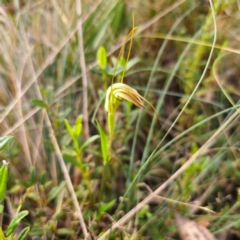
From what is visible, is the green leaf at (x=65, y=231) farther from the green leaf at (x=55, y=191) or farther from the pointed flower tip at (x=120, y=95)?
the pointed flower tip at (x=120, y=95)

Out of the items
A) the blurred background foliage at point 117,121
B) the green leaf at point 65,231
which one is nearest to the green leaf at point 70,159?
the blurred background foliage at point 117,121

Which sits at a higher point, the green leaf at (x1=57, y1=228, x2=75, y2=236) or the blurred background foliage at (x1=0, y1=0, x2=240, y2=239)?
the blurred background foliage at (x1=0, y1=0, x2=240, y2=239)

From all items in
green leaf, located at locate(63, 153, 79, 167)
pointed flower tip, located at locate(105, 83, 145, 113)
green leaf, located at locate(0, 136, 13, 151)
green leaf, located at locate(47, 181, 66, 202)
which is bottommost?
green leaf, located at locate(47, 181, 66, 202)

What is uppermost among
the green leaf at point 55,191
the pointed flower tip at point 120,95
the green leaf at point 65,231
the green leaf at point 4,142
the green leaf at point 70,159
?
the pointed flower tip at point 120,95

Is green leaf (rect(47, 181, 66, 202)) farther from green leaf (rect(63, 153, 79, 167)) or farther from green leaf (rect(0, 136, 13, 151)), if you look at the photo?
green leaf (rect(0, 136, 13, 151))

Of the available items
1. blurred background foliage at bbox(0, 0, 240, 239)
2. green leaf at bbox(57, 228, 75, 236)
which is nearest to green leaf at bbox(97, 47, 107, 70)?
blurred background foliage at bbox(0, 0, 240, 239)

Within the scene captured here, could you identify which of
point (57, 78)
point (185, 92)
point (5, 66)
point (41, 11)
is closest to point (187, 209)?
point (185, 92)
